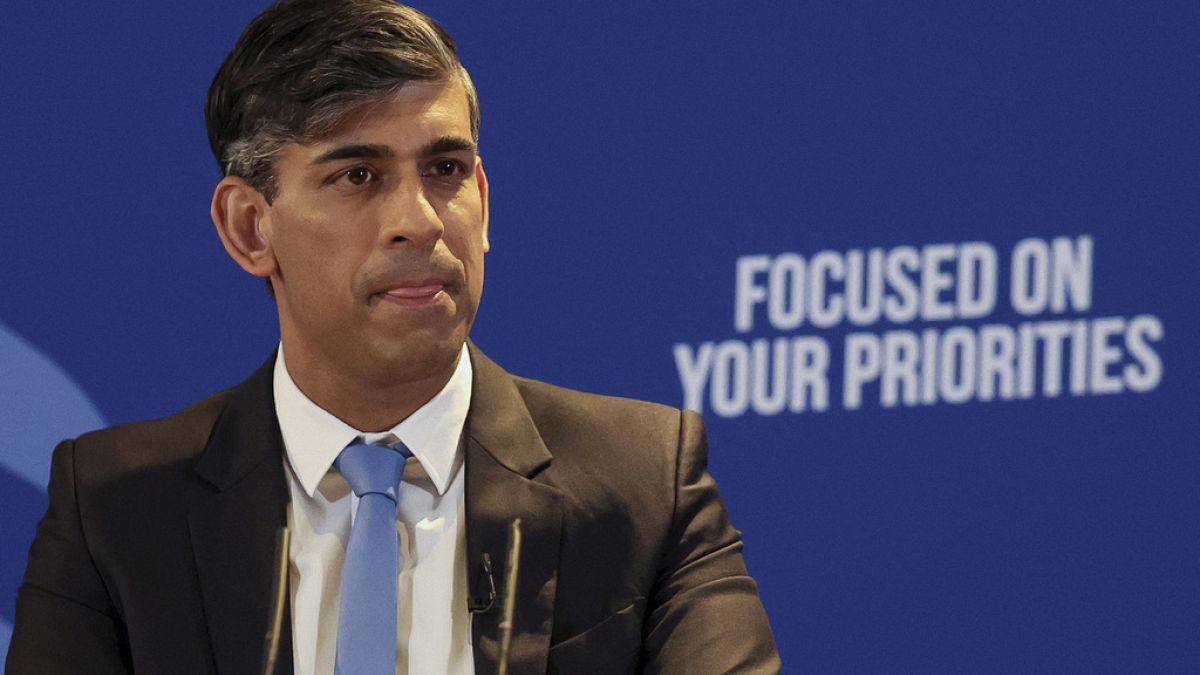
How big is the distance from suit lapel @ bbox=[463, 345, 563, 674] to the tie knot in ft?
0.31

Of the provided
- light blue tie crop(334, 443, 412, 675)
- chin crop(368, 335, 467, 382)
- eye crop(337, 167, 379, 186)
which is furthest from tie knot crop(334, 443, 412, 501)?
eye crop(337, 167, 379, 186)

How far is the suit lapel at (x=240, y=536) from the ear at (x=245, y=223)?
208 mm

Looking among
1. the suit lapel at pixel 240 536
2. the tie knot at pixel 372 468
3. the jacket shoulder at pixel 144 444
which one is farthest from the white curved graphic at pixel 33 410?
the tie knot at pixel 372 468

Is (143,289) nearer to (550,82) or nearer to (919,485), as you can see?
(550,82)

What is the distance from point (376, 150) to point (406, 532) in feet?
1.61

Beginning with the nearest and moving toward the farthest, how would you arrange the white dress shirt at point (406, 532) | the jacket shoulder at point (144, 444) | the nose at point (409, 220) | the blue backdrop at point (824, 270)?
the nose at point (409, 220), the white dress shirt at point (406, 532), the jacket shoulder at point (144, 444), the blue backdrop at point (824, 270)

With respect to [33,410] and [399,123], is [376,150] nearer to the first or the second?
[399,123]

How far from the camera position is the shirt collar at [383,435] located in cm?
230

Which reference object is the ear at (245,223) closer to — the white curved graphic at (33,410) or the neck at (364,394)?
the neck at (364,394)

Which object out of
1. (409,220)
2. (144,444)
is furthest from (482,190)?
(144,444)

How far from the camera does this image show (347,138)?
7.13 ft

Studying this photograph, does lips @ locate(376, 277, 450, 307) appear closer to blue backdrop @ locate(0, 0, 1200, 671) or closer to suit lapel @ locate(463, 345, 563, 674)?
suit lapel @ locate(463, 345, 563, 674)

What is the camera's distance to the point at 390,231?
7.06 feet

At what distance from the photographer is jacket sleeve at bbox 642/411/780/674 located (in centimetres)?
224
